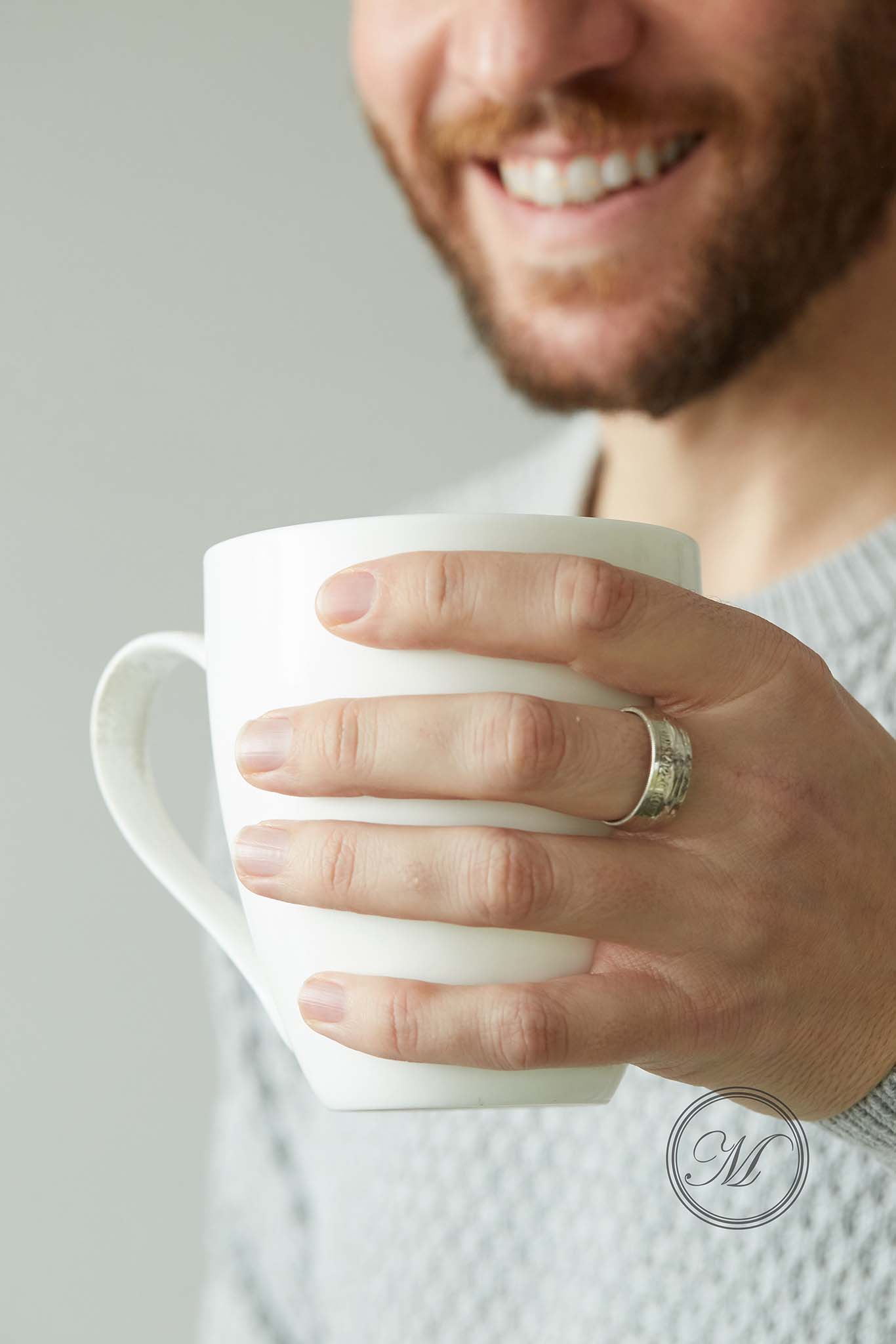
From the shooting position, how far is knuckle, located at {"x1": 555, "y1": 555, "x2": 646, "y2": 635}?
15.6 inches

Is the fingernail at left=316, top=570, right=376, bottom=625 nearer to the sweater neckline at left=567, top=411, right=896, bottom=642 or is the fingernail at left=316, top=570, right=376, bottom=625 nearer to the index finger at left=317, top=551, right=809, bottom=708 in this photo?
the index finger at left=317, top=551, right=809, bottom=708

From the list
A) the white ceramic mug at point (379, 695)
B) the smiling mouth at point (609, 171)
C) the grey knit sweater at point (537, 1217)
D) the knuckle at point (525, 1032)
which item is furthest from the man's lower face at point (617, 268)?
the knuckle at point (525, 1032)

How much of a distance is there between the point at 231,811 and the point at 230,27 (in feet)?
5.53

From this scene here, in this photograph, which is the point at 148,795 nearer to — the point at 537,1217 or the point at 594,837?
the point at 594,837

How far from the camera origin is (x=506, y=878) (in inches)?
15.8

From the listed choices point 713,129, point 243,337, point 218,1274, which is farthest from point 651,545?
point 243,337

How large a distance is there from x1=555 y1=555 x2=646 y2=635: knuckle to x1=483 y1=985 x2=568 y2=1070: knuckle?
0.40 feet

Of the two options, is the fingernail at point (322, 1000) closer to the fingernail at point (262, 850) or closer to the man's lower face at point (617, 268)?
the fingernail at point (262, 850)

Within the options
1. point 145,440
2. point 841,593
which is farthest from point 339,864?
point 145,440

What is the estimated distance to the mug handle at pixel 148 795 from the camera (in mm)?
517

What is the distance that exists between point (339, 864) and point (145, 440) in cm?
149

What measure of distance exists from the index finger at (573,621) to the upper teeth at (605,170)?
70cm

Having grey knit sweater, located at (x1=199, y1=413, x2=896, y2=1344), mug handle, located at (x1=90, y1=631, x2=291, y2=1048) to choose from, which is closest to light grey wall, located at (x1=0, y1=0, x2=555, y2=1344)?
grey knit sweater, located at (x1=199, y1=413, x2=896, y2=1344)

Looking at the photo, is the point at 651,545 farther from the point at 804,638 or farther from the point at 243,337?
the point at 243,337
